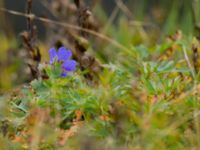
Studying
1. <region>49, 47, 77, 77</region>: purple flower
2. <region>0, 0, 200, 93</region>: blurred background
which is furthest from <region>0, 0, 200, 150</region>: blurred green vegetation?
<region>0, 0, 200, 93</region>: blurred background

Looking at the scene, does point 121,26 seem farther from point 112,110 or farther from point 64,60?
point 112,110

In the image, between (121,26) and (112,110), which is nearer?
(112,110)

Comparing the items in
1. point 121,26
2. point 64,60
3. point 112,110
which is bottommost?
point 112,110

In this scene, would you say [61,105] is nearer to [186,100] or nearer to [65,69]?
[65,69]

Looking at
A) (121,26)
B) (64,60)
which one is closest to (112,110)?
(64,60)

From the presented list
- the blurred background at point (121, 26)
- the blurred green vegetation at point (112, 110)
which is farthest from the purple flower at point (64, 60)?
the blurred background at point (121, 26)

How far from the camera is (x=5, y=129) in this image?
74.1 inches

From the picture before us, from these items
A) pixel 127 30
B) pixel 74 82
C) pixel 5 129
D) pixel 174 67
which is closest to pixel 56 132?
pixel 5 129

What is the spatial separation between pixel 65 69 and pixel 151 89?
35 cm

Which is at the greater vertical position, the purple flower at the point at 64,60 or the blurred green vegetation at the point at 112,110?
the purple flower at the point at 64,60

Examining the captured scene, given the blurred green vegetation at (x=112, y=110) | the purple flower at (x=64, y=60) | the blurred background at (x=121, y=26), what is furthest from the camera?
the blurred background at (x=121, y=26)

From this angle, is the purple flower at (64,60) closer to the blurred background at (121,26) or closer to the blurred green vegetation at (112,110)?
the blurred green vegetation at (112,110)

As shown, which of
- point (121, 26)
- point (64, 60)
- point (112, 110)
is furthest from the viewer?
point (121, 26)

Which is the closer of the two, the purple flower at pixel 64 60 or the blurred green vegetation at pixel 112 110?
the blurred green vegetation at pixel 112 110
